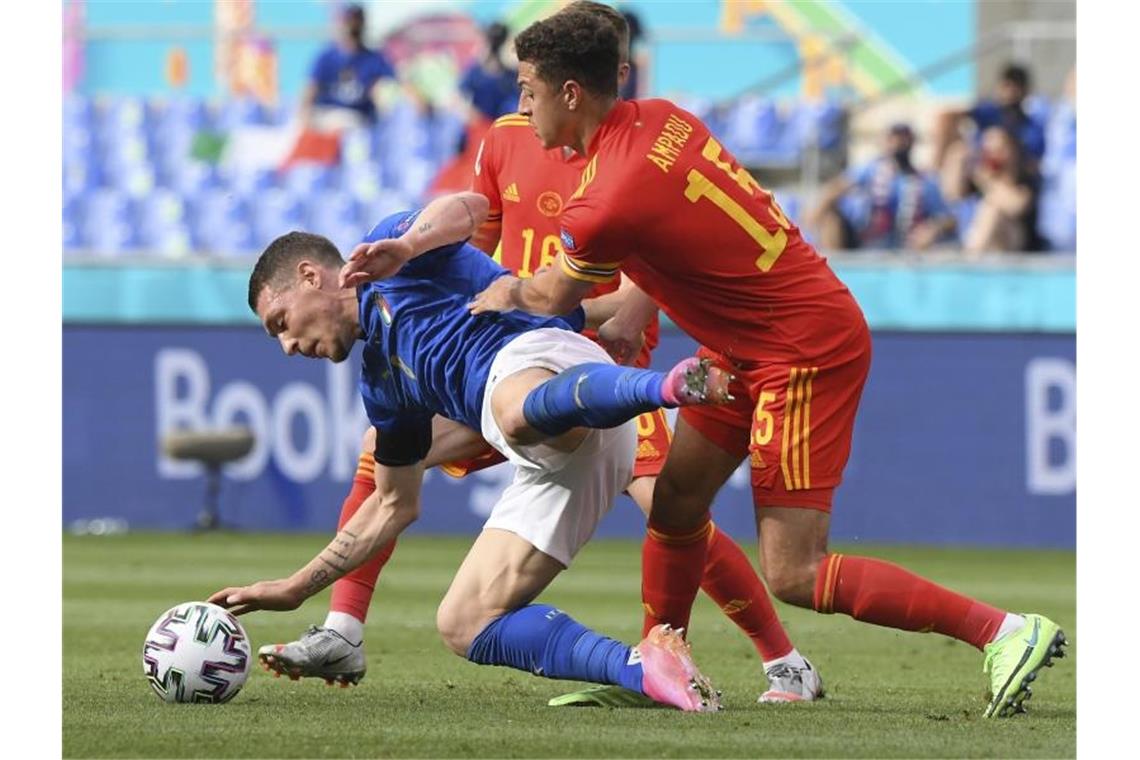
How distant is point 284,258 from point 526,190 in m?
1.37

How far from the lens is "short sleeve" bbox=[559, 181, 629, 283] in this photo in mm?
5684

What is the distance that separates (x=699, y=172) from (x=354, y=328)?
1.15 m

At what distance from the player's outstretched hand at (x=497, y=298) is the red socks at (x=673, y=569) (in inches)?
40.0

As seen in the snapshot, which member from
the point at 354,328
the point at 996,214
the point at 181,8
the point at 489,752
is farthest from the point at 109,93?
the point at 489,752

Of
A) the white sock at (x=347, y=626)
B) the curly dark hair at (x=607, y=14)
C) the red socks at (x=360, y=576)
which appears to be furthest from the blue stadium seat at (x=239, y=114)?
the curly dark hair at (x=607, y=14)

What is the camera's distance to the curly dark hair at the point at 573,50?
577 centimetres

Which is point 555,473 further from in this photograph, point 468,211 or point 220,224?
point 220,224

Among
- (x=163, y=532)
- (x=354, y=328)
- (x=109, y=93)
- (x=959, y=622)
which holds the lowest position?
(x=163, y=532)

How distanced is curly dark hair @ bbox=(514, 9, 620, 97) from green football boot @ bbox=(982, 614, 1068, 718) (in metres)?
1.97

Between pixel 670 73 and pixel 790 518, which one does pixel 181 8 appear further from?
pixel 790 518

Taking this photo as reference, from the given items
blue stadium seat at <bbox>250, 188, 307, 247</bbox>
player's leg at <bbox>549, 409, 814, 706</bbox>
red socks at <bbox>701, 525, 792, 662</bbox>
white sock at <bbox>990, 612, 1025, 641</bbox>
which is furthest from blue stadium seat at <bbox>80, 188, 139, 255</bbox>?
white sock at <bbox>990, 612, 1025, 641</bbox>

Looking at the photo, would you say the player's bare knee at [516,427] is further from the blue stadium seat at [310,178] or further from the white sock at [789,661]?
the blue stadium seat at [310,178]

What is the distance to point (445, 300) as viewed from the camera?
6059 millimetres

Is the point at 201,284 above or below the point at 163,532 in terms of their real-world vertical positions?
above
